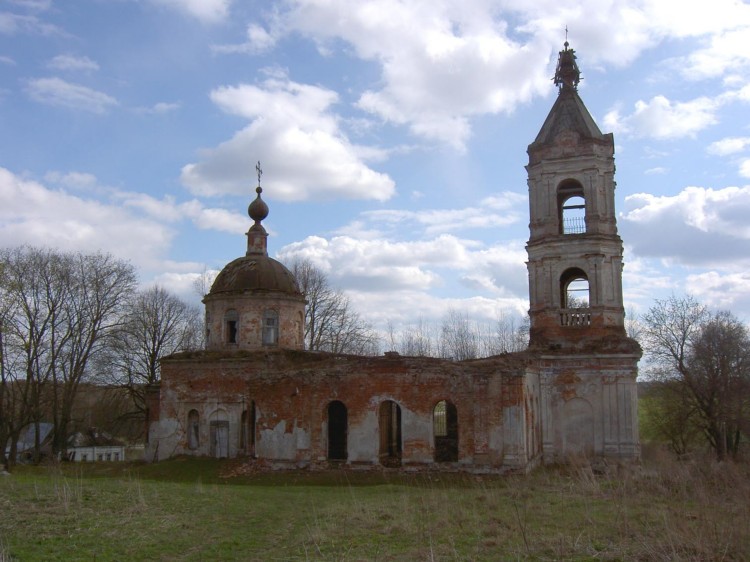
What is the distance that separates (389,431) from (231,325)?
25.0ft

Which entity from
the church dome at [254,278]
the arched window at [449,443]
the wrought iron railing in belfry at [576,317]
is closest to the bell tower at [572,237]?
the wrought iron railing in belfry at [576,317]

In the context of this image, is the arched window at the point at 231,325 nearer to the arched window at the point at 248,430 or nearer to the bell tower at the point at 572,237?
the arched window at the point at 248,430

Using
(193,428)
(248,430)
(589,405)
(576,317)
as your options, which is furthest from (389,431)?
(576,317)

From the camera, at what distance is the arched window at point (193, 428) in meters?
26.4

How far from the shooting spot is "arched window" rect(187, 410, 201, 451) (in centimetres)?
2644

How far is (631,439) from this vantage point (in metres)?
22.3

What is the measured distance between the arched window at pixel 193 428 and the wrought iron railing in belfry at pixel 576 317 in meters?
13.8

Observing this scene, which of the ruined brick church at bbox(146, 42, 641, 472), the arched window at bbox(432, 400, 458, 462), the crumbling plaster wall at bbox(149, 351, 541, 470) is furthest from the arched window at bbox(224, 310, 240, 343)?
the arched window at bbox(432, 400, 458, 462)

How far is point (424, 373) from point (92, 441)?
31.3 meters

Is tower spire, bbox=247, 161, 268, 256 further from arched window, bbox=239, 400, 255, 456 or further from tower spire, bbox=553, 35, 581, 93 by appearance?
tower spire, bbox=553, 35, 581, 93

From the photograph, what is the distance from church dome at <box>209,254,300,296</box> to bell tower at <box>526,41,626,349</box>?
32.1 feet

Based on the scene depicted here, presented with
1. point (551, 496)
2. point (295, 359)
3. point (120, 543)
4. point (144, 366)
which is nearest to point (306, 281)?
point (144, 366)

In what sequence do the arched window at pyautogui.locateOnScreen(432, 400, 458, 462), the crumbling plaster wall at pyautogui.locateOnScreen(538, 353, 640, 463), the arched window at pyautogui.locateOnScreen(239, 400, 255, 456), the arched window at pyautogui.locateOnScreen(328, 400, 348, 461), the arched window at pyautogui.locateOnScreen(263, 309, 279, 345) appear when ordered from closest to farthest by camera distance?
the crumbling plaster wall at pyautogui.locateOnScreen(538, 353, 640, 463) → the arched window at pyautogui.locateOnScreen(432, 400, 458, 462) → the arched window at pyautogui.locateOnScreen(239, 400, 255, 456) → the arched window at pyautogui.locateOnScreen(328, 400, 348, 461) → the arched window at pyautogui.locateOnScreen(263, 309, 279, 345)

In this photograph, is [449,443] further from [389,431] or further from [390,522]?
[390,522]
